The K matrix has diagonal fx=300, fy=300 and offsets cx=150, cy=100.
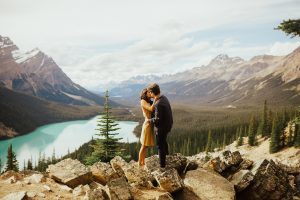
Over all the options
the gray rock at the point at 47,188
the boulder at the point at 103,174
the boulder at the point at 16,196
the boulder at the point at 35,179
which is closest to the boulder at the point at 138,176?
the boulder at the point at 103,174

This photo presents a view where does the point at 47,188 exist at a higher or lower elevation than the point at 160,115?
lower

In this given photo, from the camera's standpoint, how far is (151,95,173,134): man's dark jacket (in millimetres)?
15898

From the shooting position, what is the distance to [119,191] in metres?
14.2

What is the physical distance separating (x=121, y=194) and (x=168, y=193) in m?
2.37

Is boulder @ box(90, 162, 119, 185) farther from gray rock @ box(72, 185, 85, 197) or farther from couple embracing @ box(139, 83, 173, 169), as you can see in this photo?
couple embracing @ box(139, 83, 173, 169)

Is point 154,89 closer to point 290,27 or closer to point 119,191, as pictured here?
point 119,191

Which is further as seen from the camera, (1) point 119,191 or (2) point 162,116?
(2) point 162,116

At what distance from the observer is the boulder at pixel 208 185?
53.2 feet

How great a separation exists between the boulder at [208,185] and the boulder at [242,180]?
563 mm

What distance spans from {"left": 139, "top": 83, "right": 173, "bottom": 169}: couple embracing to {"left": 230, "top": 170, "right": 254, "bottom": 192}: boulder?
453 cm

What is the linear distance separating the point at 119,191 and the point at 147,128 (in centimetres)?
401

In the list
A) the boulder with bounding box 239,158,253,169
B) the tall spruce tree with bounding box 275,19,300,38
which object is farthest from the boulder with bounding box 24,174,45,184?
the tall spruce tree with bounding box 275,19,300,38

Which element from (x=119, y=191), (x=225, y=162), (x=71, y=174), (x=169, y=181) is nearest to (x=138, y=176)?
(x=169, y=181)

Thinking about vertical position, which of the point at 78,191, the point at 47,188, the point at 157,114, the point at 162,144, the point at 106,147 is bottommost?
the point at 106,147
